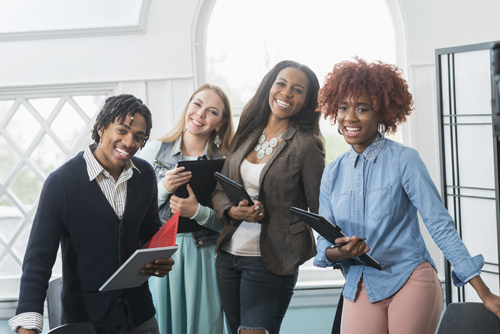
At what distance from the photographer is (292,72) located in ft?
6.37

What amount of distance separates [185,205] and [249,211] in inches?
14.5

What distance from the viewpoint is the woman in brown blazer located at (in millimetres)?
1835

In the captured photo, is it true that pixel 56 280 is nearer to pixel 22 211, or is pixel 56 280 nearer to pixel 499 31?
pixel 22 211

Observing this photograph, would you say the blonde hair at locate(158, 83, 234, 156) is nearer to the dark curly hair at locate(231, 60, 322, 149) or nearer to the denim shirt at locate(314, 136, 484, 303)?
the dark curly hair at locate(231, 60, 322, 149)

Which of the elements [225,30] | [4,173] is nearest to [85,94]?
[4,173]

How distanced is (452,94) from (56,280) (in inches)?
107

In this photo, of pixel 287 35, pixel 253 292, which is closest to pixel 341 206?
pixel 253 292

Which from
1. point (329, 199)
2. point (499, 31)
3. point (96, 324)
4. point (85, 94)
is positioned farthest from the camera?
point (85, 94)

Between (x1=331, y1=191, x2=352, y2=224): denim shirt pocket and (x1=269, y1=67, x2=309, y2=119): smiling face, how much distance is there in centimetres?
50

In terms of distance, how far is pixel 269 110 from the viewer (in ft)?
6.73

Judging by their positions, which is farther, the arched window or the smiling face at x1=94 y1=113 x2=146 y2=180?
the arched window

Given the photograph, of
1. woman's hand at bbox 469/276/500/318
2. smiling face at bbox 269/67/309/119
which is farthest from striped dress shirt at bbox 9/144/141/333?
woman's hand at bbox 469/276/500/318

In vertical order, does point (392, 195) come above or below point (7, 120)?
below

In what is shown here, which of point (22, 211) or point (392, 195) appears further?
point (22, 211)
